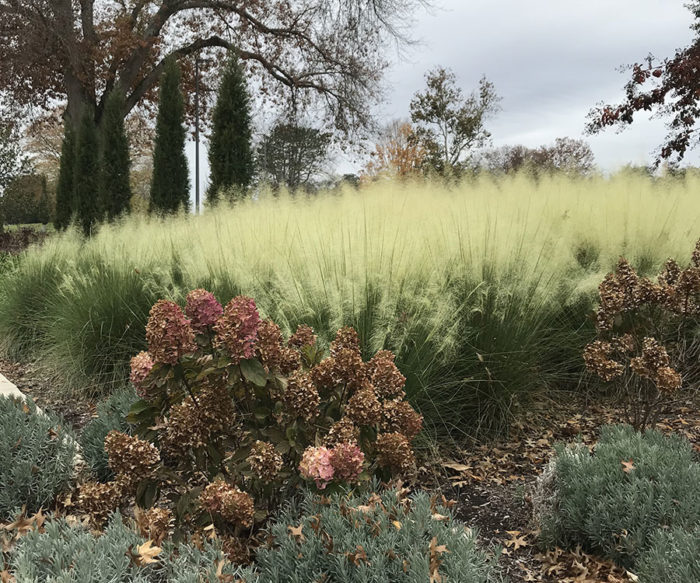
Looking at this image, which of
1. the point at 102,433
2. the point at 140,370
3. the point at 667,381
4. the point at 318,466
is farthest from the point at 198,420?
the point at 667,381

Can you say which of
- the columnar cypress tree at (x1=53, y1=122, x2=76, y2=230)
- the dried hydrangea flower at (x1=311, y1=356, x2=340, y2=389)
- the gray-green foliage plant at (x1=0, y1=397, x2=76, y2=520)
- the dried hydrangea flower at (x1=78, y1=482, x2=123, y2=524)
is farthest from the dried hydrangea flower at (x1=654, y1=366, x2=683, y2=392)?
the columnar cypress tree at (x1=53, y1=122, x2=76, y2=230)

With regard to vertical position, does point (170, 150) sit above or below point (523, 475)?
above

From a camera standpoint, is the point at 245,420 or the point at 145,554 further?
the point at 245,420

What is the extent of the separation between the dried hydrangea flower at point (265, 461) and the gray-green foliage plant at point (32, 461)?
4.12 feet

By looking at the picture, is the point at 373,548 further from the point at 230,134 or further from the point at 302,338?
the point at 230,134

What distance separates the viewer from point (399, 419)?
2109mm

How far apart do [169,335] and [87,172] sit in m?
13.6

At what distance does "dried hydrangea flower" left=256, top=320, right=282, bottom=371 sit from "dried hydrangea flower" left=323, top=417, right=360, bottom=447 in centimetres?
31

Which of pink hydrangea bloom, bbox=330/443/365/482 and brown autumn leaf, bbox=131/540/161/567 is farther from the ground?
A: pink hydrangea bloom, bbox=330/443/365/482

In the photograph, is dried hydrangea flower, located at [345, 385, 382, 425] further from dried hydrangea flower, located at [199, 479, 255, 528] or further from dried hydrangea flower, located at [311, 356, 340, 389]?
dried hydrangea flower, located at [199, 479, 255, 528]

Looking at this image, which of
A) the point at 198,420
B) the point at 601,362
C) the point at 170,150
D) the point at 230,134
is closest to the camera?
the point at 198,420

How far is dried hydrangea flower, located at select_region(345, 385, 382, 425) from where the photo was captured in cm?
201

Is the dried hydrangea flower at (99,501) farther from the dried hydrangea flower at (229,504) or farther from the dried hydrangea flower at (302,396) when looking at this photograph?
the dried hydrangea flower at (302,396)

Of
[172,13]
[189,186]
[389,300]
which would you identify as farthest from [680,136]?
[172,13]
